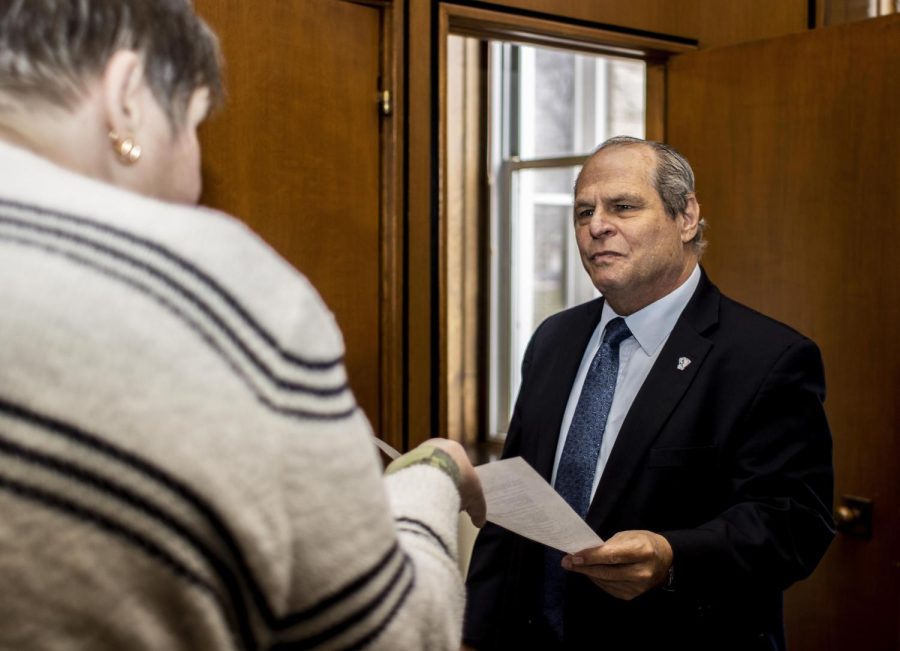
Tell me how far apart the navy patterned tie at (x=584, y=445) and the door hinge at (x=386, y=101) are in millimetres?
883

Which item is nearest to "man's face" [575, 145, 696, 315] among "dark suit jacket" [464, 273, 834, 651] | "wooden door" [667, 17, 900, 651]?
"dark suit jacket" [464, 273, 834, 651]

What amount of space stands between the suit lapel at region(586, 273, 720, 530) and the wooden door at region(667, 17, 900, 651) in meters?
0.91

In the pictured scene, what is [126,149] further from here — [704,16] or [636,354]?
[704,16]

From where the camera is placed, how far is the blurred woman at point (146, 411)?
1.87 feet

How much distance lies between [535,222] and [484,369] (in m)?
1.04

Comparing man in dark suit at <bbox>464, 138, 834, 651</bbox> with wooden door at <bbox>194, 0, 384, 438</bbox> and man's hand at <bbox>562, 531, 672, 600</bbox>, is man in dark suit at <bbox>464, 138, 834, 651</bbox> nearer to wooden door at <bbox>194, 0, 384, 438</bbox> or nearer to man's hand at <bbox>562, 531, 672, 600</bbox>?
man's hand at <bbox>562, 531, 672, 600</bbox>

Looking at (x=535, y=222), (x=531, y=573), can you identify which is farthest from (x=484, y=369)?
(x=531, y=573)

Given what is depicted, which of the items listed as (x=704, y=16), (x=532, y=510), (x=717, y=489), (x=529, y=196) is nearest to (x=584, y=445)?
(x=717, y=489)

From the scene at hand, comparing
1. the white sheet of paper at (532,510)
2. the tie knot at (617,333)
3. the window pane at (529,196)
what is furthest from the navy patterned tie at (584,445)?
the window pane at (529,196)

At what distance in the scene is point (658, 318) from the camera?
2000 millimetres

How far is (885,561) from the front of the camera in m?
2.50

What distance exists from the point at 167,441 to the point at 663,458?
1.37m

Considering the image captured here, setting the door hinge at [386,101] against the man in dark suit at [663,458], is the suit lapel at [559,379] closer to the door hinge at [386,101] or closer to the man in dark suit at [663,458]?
the man in dark suit at [663,458]

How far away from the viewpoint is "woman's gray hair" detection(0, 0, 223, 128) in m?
0.68
